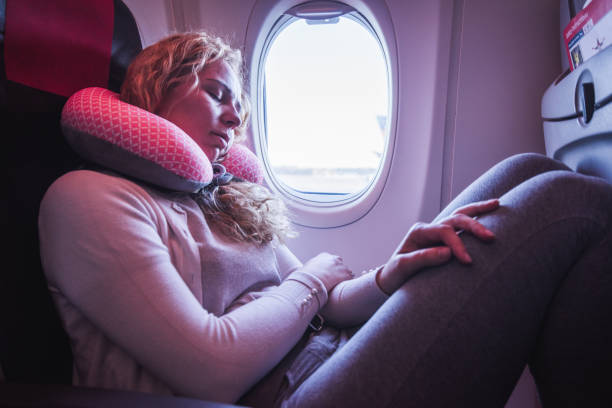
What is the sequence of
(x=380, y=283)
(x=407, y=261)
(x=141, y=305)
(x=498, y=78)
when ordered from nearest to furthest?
1. (x=141, y=305)
2. (x=407, y=261)
3. (x=380, y=283)
4. (x=498, y=78)

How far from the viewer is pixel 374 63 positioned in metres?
1.61

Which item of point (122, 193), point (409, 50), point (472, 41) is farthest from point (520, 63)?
point (122, 193)

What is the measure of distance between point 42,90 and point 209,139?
0.38 meters

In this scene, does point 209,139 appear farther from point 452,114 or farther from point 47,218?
point 452,114

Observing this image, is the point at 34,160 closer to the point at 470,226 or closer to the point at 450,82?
the point at 470,226

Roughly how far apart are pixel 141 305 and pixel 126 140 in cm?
34

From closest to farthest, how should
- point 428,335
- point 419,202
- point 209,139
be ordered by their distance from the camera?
point 428,335 < point 209,139 < point 419,202

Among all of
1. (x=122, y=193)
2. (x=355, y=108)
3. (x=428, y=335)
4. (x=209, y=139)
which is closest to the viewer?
(x=428, y=335)

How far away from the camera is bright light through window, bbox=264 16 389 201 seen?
1.62 meters

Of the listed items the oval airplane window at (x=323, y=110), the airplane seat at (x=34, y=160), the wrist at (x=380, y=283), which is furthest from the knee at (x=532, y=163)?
the airplane seat at (x=34, y=160)

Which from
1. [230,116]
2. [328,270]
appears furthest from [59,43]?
[328,270]

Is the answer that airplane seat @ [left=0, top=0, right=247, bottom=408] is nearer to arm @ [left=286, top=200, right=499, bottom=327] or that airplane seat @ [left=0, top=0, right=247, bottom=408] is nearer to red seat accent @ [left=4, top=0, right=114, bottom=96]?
red seat accent @ [left=4, top=0, right=114, bottom=96]

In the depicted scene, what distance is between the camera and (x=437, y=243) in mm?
720

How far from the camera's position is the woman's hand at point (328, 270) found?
3.19ft
